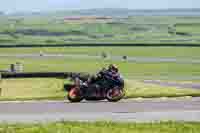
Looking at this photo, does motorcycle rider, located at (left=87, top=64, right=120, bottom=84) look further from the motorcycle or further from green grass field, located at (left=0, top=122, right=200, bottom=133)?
green grass field, located at (left=0, top=122, right=200, bottom=133)

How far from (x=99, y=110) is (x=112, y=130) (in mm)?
5543

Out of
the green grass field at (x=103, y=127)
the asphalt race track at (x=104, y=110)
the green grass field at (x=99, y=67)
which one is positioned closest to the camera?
the green grass field at (x=103, y=127)

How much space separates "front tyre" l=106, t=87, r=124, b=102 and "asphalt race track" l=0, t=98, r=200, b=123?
564mm

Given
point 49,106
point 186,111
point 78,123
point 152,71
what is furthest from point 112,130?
point 152,71

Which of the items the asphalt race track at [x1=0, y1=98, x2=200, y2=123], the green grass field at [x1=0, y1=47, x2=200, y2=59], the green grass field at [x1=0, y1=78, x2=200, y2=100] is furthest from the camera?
the green grass field at [x1=0, y1=47, x2=200, y2=59]

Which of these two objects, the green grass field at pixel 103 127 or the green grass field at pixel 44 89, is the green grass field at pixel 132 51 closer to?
the green grass field at pixel 44 89

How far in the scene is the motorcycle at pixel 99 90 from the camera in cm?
2636

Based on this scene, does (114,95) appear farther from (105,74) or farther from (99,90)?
(105,74)

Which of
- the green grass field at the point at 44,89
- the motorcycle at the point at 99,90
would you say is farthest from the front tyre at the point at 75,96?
the green grass field at the point at 44,89

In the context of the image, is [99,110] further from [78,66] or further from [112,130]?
[78,66]

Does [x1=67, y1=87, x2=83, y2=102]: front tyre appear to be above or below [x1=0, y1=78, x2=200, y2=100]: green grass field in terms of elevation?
above

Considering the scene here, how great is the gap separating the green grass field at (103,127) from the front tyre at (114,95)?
814 centimetres

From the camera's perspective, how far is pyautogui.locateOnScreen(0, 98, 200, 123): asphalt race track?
A: 20.2m

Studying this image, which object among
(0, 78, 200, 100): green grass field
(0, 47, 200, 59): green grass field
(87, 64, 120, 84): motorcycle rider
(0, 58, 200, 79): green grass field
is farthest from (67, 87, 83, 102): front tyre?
(0, 47, 200, 59): green grass field
